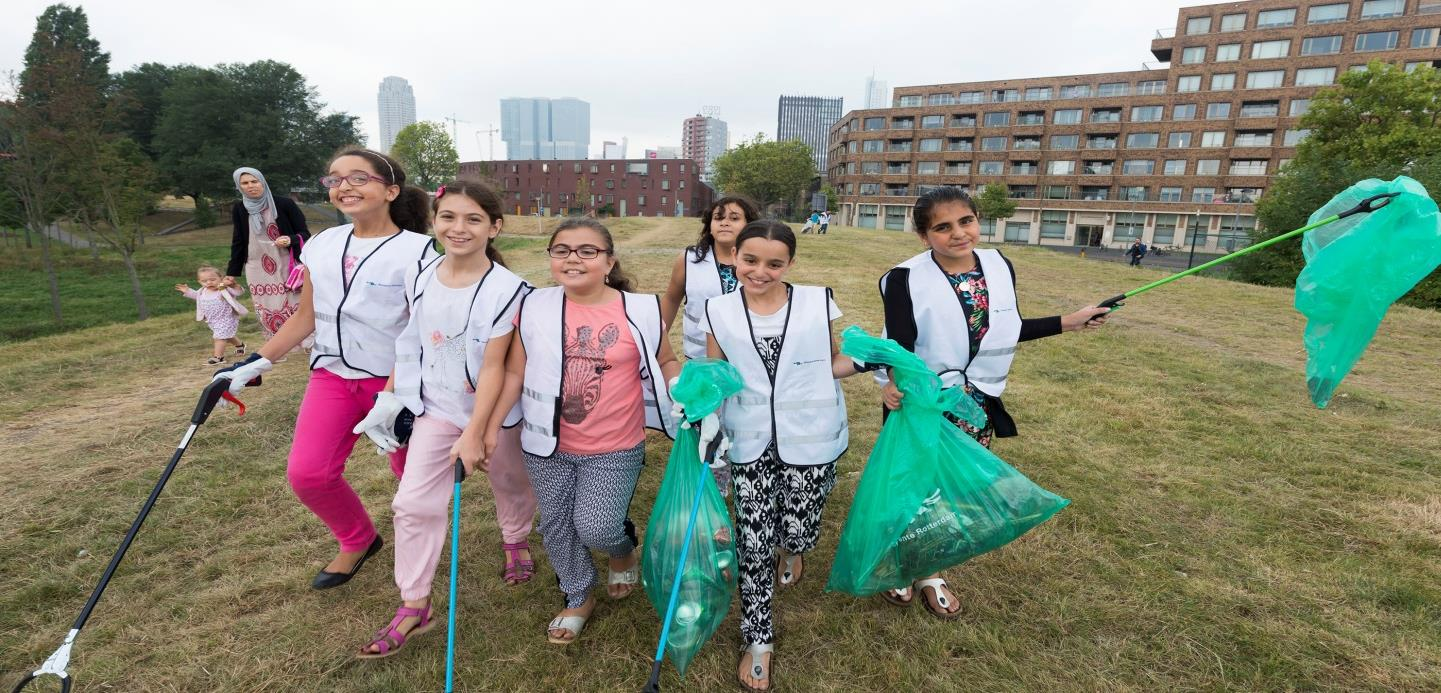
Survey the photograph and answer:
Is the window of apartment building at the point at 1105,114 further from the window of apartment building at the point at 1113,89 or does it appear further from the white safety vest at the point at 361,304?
the white safety vest at the point at 361,304

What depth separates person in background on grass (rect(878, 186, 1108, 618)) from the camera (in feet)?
8.45

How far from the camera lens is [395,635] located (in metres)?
2.53

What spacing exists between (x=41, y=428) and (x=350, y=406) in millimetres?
4430

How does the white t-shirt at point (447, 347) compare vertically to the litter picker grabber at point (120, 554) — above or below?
above

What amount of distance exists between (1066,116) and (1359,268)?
5657 cm

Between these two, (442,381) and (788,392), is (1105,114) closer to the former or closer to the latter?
(788,392)

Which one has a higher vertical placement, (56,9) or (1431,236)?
(56,9)

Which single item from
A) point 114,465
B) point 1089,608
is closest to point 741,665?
point 1089,608

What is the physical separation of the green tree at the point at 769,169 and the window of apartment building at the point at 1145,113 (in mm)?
26085

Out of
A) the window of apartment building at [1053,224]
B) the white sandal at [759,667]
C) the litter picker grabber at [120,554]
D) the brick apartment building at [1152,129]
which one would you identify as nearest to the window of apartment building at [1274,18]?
the brick apartment building at [1152,129]

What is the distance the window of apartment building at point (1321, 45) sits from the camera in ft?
135

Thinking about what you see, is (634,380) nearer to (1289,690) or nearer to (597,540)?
(597,540)

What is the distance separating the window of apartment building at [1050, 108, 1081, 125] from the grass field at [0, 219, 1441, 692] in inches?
2055

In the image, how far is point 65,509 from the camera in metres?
3.66
